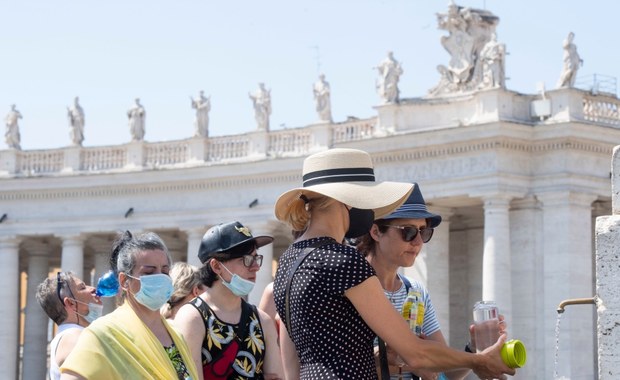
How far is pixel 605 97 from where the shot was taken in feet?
145

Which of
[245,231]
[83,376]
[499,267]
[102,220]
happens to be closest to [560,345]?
[499,267]

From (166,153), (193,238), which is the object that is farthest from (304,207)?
(166,153)

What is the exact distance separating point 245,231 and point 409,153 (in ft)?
110

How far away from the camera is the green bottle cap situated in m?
8.20

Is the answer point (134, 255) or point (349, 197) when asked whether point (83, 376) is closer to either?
point (134, 255)

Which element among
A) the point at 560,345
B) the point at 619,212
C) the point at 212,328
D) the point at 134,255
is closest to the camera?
the point at 619,212

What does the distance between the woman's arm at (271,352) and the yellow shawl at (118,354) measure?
1941 mm

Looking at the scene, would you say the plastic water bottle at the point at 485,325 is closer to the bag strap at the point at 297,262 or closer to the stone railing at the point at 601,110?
the bag strap at the point at 297,262

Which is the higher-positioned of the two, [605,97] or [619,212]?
[605,97]

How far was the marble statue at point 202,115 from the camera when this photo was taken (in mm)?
52344

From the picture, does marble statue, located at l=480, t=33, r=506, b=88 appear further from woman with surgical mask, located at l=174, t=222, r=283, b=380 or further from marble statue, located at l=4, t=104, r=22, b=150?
woman with surgical mask, located at l=174, t=222, r=283, b=380

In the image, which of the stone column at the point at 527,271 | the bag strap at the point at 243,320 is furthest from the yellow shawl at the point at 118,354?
the stone column at the point at 527,271

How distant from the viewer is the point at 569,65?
43.4 m

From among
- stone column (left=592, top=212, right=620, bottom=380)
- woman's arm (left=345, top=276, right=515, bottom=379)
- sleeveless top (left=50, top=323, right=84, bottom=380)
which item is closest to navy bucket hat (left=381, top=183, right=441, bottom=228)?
woman's arm (left=345, top=276, right=515, bottom=379)
